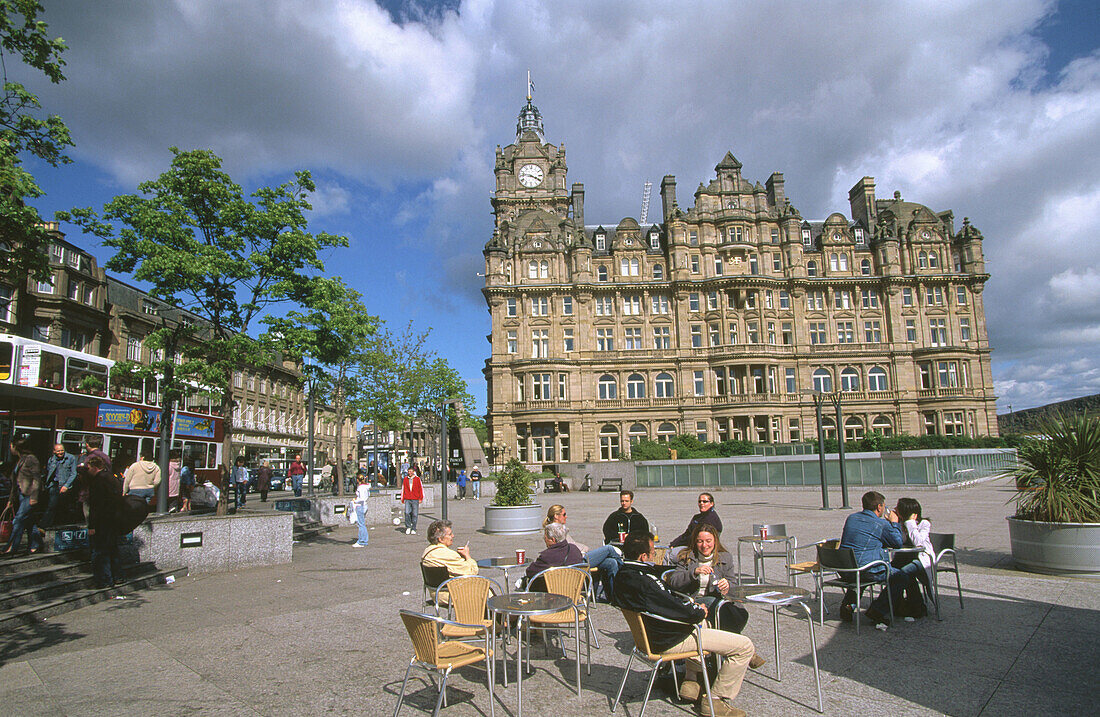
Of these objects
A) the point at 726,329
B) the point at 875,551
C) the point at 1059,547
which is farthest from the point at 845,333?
the point at 875,551

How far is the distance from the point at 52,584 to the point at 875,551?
10.9 metres

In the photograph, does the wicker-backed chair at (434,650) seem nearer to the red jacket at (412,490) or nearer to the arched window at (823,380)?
the red jacket at (412,490)

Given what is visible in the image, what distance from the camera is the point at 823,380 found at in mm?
54594

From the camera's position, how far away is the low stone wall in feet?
37.0

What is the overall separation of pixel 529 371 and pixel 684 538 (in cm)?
4374

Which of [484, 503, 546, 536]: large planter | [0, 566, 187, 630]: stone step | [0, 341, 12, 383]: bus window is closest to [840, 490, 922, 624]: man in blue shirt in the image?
[0, 566, 187, 630]: stone step

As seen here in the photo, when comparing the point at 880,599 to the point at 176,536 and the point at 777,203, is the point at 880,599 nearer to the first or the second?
the point at 176,536

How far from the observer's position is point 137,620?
8.20m

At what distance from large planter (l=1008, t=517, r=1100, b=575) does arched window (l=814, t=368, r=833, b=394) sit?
47.3 m

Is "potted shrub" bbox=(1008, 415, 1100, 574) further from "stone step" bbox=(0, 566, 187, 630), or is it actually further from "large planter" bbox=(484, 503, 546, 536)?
"stone step" bbox=(0, 566, 187, 630)

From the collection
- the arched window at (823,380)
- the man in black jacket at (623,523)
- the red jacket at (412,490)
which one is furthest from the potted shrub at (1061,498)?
the arched window at (823,380)

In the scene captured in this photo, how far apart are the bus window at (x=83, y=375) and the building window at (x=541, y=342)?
3857 centimetres

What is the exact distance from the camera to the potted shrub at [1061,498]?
8.84m

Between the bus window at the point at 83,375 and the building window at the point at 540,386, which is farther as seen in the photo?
the building window at the point at 540,386
